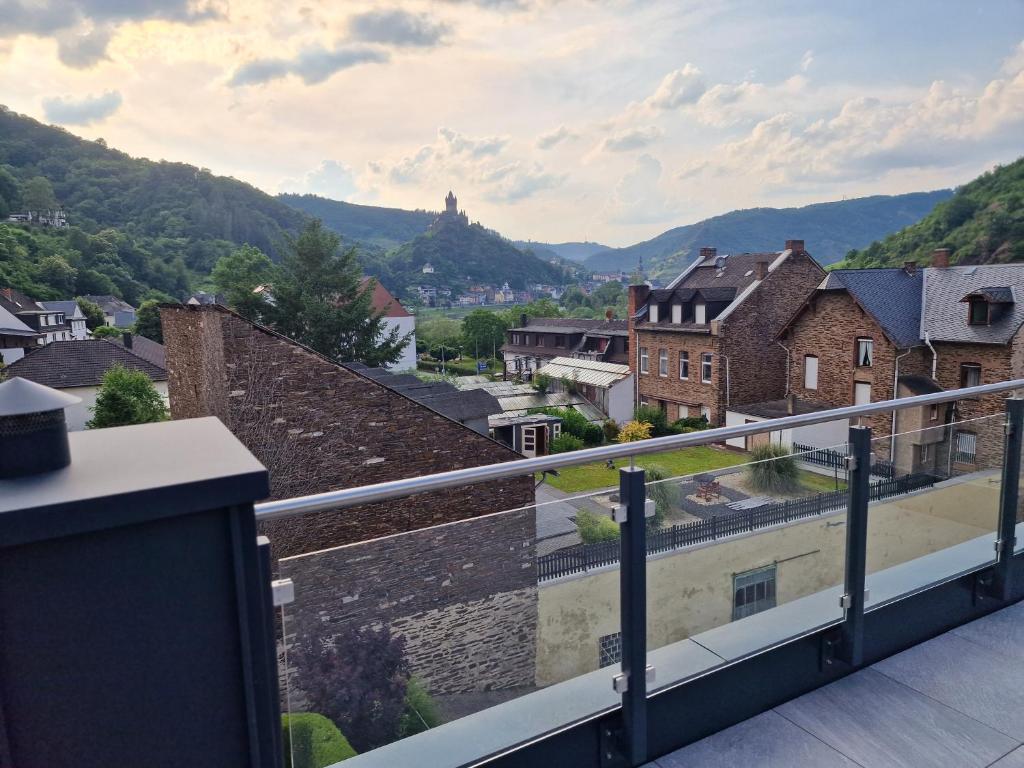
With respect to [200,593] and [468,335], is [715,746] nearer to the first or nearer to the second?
[200,593]

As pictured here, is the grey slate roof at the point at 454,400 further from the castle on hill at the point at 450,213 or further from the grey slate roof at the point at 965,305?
the castle on hill at the point at 450,213

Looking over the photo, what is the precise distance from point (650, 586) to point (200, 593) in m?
1.42

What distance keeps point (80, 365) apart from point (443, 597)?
4155cm

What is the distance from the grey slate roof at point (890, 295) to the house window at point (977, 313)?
1651mm

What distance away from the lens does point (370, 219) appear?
17875cm

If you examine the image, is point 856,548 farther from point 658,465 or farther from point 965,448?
point 658,465

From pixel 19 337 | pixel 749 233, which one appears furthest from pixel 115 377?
pixel 749 233

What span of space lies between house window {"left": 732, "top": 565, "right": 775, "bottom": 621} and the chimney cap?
220 centimetres

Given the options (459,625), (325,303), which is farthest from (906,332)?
(325,303)

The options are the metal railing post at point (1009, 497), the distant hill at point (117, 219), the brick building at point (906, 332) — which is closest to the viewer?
the metal railing post at point (1009, 497)

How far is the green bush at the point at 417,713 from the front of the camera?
1.93m

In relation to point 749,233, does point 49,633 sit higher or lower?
lower

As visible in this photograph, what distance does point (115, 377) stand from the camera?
2538 centimetres

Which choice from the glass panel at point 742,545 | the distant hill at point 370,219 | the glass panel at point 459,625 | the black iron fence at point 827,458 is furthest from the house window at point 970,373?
the distant hill at point 370,219
